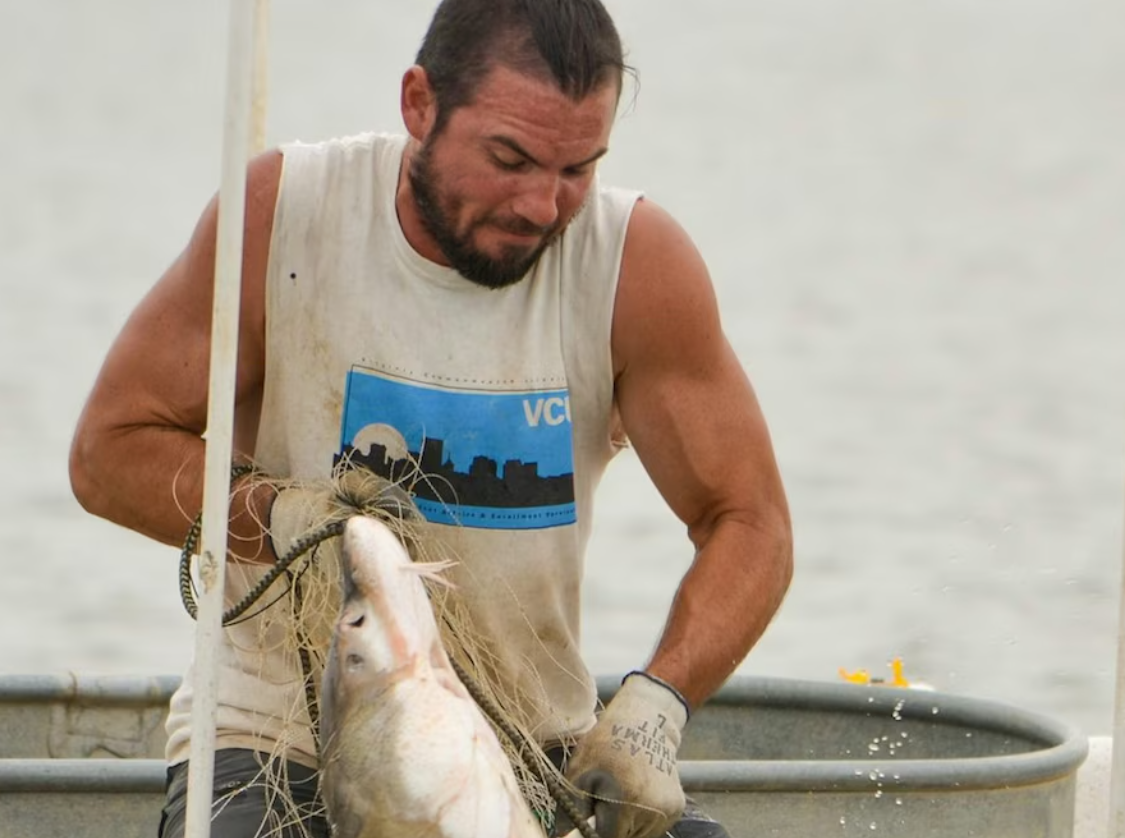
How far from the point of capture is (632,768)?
317 cm

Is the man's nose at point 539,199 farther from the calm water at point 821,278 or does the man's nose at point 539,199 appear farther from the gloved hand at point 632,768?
the calm water at point 821,278

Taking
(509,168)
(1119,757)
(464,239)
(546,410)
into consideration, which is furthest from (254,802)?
(1119,757)

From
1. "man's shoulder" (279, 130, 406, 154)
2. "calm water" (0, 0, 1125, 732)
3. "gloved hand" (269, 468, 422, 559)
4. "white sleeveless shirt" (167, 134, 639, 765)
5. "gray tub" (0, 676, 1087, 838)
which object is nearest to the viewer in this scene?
"gloved hand" (269, 468, 422, 559)

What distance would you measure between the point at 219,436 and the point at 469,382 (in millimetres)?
919

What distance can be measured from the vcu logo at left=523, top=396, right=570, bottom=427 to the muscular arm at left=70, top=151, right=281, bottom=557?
0.47 m

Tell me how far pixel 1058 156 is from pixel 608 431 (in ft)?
43.5

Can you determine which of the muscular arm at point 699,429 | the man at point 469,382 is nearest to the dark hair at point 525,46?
the man at point 469,382

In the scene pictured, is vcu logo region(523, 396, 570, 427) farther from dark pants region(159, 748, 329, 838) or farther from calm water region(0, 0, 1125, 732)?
calm water region(0, 0, 1125, 732)

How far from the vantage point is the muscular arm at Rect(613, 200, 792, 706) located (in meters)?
3.53

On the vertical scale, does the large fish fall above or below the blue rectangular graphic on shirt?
below

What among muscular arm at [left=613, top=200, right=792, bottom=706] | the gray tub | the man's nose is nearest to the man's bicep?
muscular arm at [left=613, top=200, right=792, bottom=706]

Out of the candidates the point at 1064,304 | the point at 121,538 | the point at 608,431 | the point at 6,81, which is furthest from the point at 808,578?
the point at 6,81

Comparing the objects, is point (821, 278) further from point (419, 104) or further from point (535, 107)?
point (535, 107)

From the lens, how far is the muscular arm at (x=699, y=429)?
353 cm
